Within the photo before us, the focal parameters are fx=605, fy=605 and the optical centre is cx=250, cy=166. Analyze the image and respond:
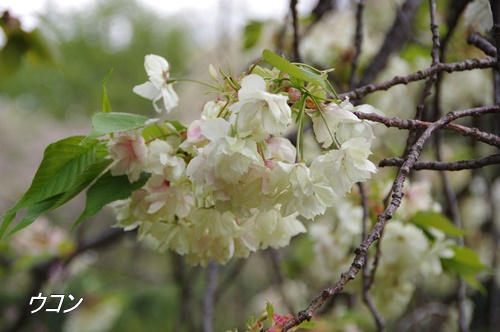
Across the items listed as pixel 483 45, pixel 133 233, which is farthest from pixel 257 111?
pixel 133 233

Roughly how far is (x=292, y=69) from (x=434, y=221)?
70cm

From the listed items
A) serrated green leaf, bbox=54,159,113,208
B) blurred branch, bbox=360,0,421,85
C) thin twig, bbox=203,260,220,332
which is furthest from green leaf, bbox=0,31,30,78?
serrated green leaf, bbox=54,159,113,208

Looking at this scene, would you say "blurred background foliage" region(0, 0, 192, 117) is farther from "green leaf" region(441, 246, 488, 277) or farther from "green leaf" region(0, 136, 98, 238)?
"green leaf" region(0, 136, 98, 238)

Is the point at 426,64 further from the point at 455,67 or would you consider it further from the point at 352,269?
the point at 352,269

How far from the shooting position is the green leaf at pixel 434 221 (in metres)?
1.17

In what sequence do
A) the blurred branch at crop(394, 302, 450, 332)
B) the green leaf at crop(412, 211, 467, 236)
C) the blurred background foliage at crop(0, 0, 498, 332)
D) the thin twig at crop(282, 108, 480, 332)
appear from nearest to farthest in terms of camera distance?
the thin twig at crop(282, 108, 480, 332) → the green leaf at crop(412, 211, 467, 236) → the blurred branch at crop(394, 302, 450, 332) → the blurred background foliage at crop(0, 0, 498, 332)

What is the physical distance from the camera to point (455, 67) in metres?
0.80

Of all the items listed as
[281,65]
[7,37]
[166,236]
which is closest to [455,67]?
[281,65]

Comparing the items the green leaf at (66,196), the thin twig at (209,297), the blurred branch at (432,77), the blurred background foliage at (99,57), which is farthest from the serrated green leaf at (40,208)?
the blurred background foliage at (99,57)

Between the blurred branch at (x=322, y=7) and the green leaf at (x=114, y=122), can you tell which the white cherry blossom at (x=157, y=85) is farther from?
the blurred branch at (x=322, y=7)

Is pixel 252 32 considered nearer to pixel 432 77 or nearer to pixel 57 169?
pixel 432 77

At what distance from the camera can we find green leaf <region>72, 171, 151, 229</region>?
78cm

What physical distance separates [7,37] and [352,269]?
1.49 metres

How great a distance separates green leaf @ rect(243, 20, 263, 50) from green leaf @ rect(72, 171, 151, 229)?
1.55 metres
